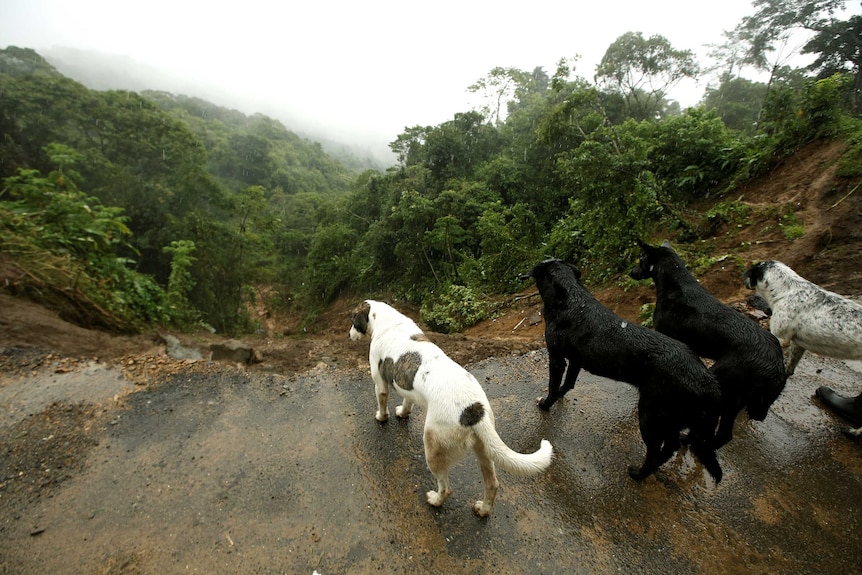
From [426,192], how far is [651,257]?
13.8 m

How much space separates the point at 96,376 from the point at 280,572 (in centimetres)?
413

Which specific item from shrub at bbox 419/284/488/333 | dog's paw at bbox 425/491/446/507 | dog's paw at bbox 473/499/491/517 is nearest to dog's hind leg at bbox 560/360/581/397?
dog's paw at bbox 473/499/491/517

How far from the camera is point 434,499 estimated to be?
3129mm

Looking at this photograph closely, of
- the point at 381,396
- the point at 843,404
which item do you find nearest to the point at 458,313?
the point at 381,396

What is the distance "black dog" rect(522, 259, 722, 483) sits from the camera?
2859mm

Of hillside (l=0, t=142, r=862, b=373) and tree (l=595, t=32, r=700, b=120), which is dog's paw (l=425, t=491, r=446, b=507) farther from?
tree (l=595, t=32, r=700, b=120)

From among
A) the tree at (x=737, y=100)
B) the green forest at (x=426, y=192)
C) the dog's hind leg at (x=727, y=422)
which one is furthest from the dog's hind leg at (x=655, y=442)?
the tree at (x=737, y=100)

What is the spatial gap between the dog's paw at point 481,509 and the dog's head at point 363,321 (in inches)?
89.5

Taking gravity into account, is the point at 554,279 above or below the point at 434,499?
above

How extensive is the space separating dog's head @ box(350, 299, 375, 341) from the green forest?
185 inches

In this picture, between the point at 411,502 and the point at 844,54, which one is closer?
the point at 411,502

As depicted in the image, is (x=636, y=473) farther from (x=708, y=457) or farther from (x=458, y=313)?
(x=458, y=313)

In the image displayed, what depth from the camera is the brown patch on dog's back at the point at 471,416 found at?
8.85 feet

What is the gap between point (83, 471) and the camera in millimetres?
3439
